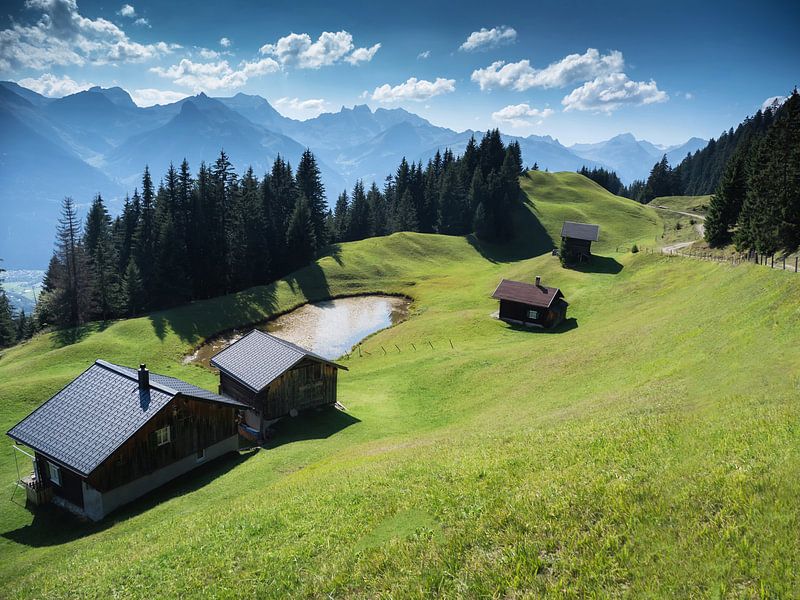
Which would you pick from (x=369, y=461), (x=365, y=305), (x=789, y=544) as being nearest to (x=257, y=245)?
(x=365, y=305)

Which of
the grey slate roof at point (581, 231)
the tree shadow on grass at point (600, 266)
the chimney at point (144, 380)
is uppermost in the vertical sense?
the grey slate roof at point (581, 231)

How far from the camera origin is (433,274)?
95125 mm

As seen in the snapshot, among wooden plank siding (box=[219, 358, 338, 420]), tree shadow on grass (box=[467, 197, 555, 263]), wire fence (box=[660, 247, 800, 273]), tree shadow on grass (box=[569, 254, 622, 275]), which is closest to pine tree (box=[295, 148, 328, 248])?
tree shadow on grass (box=[467, 197, 555, 263])

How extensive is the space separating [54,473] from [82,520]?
3.40 m

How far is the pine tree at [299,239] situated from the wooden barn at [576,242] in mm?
49052

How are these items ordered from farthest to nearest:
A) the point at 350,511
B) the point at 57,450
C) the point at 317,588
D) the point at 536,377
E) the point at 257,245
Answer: the point at 257,245 < the point at 536,377 < the point at 57,450 < the point at 350,511 < the point at 317,588

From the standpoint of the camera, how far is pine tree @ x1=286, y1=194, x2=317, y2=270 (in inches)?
3718

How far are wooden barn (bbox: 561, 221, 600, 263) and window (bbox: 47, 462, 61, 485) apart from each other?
74.5 metres

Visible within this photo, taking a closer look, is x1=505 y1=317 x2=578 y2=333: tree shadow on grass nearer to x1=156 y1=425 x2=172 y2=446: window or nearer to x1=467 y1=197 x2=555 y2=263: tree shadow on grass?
x1=156 y1=425 x2=172 y2=446: window

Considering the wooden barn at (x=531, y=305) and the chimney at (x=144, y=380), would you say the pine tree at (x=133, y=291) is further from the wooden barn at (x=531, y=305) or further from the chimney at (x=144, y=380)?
the wooden barn at (x=531, y=305)

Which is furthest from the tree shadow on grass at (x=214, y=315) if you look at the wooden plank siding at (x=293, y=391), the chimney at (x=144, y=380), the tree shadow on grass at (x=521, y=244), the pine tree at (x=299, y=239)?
the tree shadow on grass at (x=521, y=244)

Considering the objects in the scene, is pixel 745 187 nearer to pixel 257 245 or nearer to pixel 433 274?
pixel 433 274

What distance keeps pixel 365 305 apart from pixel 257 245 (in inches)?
972

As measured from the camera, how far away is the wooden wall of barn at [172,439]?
960 inches
